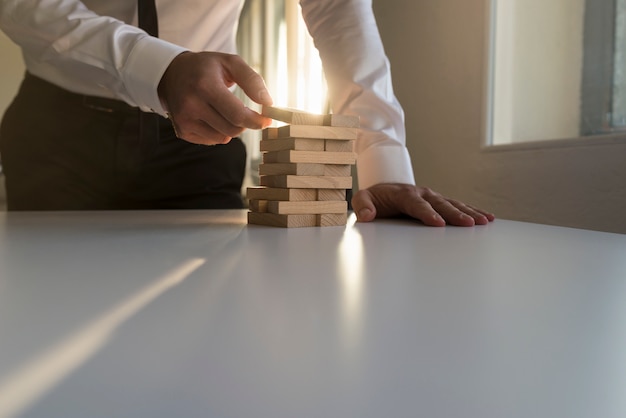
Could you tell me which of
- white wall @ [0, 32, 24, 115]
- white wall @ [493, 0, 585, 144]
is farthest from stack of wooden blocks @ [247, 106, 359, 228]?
white wall @ [0, 32, 24, 115]

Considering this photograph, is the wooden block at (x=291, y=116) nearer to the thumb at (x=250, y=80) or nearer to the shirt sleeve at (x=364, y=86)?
the thumb at (x=250, y=80)

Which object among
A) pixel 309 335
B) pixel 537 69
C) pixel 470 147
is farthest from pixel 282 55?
pixel 309 335

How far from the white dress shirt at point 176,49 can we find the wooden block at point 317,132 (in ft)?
0.77

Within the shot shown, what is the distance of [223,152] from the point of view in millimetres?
1580

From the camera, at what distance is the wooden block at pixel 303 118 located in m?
0.88

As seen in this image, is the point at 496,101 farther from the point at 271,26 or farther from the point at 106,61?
the point at 271,26

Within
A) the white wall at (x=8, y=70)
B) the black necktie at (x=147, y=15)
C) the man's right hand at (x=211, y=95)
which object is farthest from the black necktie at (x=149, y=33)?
the white wall at (x=8, y=70)

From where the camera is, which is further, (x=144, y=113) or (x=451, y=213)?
(x=144, y=113)

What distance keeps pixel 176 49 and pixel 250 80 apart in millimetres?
182

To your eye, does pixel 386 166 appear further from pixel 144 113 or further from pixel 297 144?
pixel 144 113

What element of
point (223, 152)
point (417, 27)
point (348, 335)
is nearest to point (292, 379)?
point (348, 335)

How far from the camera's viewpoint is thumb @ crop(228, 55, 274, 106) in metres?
0.86

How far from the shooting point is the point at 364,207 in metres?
1.08

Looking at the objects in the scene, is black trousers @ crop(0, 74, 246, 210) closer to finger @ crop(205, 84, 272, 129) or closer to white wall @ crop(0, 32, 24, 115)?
finger @ crop(205, 84, 272, 129)
